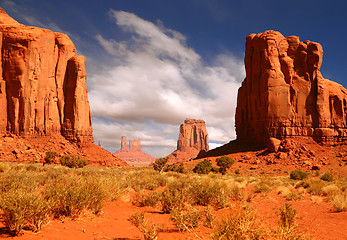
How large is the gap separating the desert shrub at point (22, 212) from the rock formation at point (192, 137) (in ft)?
491

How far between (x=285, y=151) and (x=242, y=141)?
12.9m

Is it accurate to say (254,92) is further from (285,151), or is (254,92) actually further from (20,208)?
(20,208)

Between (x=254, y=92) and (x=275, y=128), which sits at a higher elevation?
(x=254, y=92)

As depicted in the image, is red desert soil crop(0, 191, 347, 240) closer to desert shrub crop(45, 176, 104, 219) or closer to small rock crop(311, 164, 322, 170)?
desert shrub crop(45, 176, 104, 219)

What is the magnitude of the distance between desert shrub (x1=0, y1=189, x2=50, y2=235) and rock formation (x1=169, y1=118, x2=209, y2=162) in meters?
150

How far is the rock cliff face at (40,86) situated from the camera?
159 feet

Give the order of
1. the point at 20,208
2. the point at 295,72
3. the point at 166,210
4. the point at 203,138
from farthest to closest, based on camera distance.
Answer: the point at 203,138 → the point at 295,72 → the point at 166,210 → the point at 20,208

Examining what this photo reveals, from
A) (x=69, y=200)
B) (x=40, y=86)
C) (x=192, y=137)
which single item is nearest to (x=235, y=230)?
(x=69, y=200)

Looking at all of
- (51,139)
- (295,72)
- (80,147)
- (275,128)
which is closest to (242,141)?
(275,128)

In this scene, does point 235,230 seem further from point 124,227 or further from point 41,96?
point 41,96

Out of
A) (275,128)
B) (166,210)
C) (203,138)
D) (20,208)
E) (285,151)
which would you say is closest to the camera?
(20,208)

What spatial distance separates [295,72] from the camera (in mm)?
50344

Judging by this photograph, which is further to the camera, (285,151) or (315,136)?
(315,136)

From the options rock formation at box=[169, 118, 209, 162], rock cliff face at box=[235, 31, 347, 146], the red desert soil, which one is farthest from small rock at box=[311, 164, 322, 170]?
rock formation at box=[169, 118, 209, 162]
